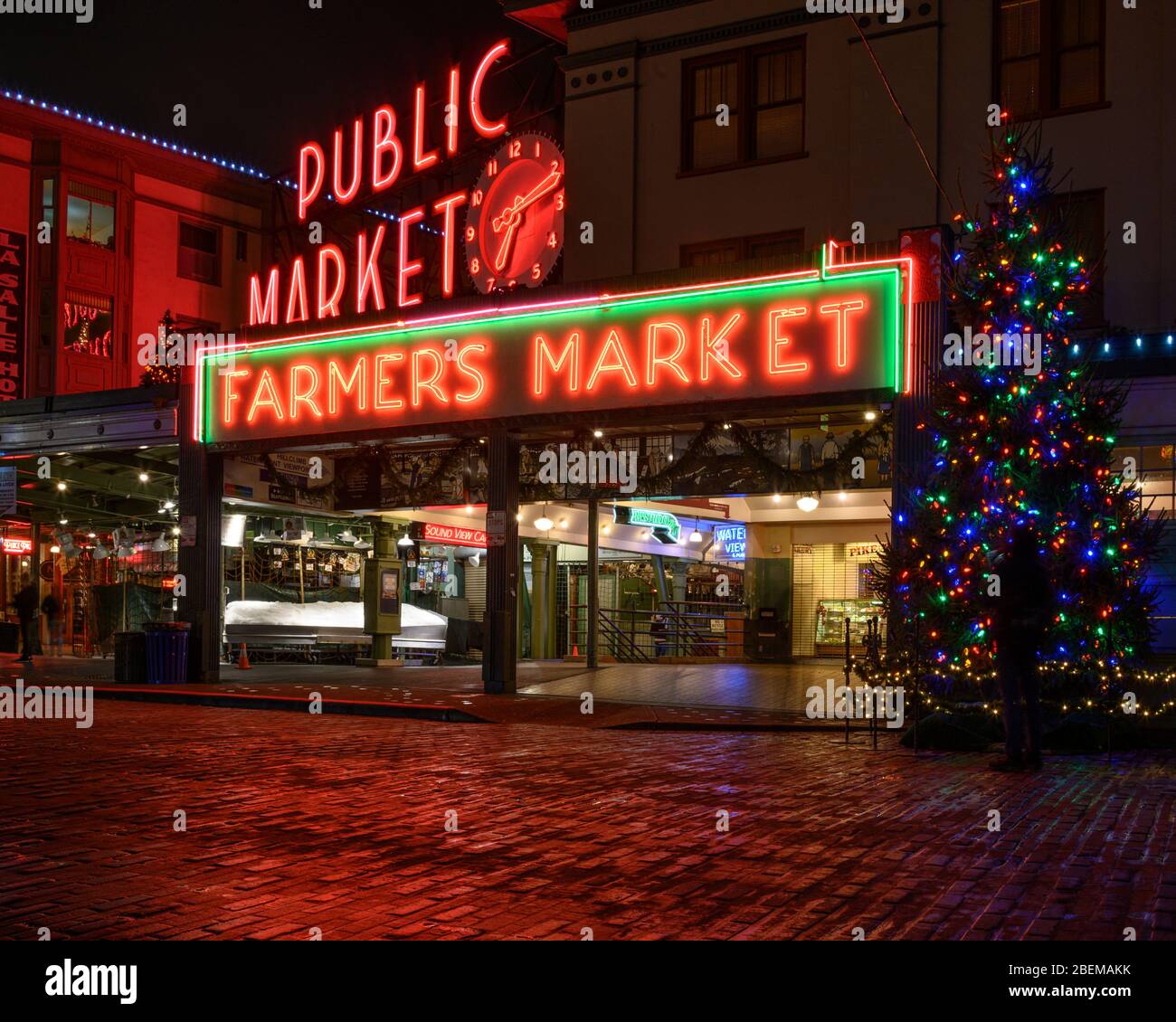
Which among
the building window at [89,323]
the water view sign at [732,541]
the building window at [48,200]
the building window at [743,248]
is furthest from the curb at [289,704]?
the building window at [48,200]

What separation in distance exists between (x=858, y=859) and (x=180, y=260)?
1631 inches

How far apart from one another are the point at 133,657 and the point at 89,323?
73.1 feet

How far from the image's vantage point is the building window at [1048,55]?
2025 cm

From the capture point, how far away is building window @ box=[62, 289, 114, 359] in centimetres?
4047

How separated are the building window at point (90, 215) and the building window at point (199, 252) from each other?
9.16ft

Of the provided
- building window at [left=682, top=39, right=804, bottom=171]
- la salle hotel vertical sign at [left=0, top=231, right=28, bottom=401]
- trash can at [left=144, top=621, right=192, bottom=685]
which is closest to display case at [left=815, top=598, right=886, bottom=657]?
building window at [left=682, top=39, right=804, bottom=171]

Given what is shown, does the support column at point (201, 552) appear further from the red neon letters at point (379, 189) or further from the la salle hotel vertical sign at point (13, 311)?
the la salle hotel vertical sign at point (13, 311)

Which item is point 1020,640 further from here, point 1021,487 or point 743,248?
point 743,248

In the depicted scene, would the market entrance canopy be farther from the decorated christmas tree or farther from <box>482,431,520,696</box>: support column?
the decorated christmas tree

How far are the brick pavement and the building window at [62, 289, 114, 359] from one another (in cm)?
3107

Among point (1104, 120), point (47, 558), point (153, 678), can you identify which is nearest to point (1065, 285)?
point (1104, 120)

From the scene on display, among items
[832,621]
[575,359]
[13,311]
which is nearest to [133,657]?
[575,359]

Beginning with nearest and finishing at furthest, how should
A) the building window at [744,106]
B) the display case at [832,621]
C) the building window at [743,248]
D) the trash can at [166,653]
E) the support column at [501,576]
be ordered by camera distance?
the support column at [501,576]
the trash can at [166,653]
the building window at [743,248]
the building window at [744,106]
the display case at [832,621]
